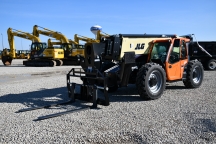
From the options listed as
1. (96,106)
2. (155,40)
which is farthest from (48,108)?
(155,40)

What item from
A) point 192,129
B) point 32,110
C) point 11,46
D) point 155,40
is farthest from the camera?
point 11,46

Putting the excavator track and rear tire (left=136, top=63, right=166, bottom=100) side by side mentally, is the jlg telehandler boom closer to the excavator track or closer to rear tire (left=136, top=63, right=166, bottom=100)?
rear tire (left=136, top=63, right=166, bottom=100)

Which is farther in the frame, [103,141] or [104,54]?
[104,54]

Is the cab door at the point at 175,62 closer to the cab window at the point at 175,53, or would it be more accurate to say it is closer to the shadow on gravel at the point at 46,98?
the cab window at the point at 175,53

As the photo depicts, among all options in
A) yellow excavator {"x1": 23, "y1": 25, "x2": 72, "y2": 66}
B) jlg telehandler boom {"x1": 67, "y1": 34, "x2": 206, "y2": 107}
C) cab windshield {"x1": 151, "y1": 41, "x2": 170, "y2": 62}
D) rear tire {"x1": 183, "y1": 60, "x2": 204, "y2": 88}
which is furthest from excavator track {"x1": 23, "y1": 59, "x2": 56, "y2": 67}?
cab windshield {"x1": 151, "y1": 41, "x2": 170, "y2": 62}

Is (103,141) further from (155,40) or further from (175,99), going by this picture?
(155,40)

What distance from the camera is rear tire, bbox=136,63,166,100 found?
→ 6.66 m

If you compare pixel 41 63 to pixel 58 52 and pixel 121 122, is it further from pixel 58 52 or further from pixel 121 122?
pixel 121 122

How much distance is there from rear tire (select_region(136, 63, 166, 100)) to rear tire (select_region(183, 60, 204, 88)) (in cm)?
173

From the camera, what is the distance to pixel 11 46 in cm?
2844

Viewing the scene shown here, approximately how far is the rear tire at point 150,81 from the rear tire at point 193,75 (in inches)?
68.2

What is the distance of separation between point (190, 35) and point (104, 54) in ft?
13.1

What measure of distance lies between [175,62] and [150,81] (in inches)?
63.0

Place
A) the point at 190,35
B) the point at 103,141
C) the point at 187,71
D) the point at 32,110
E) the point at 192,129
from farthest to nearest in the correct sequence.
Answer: the point at 190,35, the point at 187,71, the point at 32,110, the point at 192,129, the point at 103,141
